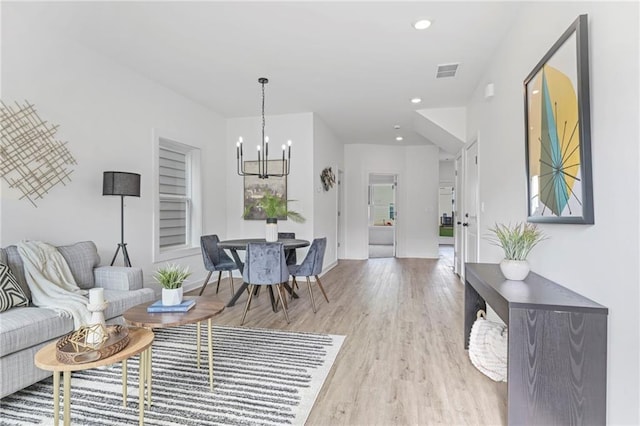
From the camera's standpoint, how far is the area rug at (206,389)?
6.21 ft

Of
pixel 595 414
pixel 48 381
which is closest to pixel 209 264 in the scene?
pixel 48 381

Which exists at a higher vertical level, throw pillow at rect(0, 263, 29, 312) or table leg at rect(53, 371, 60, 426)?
throw pillow at rect(0, 263, 29, 312)

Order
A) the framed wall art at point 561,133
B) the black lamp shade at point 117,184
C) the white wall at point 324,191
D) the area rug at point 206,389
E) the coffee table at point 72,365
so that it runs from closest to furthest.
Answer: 1. the coffee table at point 72,365
2. the framed wall art at point 561,133
3. the area rug at point 206,389
4. the black lamp shade at point 117,184
5. the white wall at point 324,191

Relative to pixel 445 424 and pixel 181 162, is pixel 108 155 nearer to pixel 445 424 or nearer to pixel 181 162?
pixel 181 162

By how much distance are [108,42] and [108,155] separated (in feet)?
3.54

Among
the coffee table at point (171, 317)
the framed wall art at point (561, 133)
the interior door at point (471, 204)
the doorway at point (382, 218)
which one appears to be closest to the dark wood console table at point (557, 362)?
the framed wall art at point (561, 133)

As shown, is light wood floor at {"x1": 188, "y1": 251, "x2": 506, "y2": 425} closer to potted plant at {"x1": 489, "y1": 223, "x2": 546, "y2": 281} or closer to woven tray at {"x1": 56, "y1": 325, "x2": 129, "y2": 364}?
potted plant at {"x1": 489, "y1": 223, "x2": 546, "y2": 281}

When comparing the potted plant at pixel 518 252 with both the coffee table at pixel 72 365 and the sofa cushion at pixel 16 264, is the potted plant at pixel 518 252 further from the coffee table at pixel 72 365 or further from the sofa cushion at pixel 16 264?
the sofa cushion at pixel 16 264

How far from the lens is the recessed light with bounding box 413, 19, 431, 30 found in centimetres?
283

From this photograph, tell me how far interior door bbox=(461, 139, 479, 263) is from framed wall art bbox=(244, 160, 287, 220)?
2720 millimetres

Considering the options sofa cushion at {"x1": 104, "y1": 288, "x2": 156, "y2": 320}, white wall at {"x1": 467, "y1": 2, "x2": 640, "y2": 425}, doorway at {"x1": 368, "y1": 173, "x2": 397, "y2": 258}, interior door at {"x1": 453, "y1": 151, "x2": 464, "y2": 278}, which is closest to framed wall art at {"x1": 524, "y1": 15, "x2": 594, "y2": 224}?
white wall at {"x1": 467, "y1": 2, "x2": 640, "y2": 425}

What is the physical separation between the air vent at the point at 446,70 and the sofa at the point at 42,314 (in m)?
3.67

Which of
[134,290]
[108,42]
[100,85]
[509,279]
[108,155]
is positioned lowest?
[134,290]

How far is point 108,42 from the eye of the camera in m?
3.26
